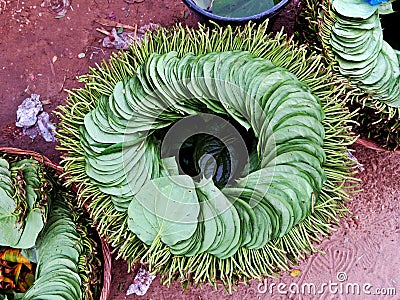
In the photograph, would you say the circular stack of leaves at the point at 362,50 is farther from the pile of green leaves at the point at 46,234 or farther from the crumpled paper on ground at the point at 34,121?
the crumpled paper on ground at the point at 34,121

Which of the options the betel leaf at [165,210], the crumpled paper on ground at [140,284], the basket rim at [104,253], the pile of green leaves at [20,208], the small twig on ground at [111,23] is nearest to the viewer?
the betel leaf at [165,210]

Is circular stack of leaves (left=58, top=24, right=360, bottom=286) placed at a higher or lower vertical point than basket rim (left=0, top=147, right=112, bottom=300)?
higher

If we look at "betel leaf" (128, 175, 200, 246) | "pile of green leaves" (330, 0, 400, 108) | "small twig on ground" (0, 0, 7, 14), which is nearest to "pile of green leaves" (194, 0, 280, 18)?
"pile of green leaves" (330, 0, 400, 108)

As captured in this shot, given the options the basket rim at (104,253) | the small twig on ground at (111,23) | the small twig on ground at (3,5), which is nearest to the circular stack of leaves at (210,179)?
the basket rim at (104,253)

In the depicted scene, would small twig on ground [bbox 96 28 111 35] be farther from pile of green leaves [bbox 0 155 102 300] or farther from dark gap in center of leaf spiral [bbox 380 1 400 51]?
Result: dark gap in center of leaf spiral [bbox 380 1 400 51]

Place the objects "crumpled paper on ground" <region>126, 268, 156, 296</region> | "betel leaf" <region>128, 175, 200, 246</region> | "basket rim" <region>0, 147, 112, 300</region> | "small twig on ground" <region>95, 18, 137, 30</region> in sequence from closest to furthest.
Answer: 1. "betel leaf" <region>128, 175, 200, 246</region>
2. "basket rim" <region>0, 147, 112, 300</region>
3. "crumpled paper on ground" <region>126, 268, 156, 296</region>
4. "small twig on ground" <region>95, 18, 137, 30</region>

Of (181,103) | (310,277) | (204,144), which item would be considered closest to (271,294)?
(310,277)

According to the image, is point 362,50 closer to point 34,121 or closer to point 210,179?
point 210,179
